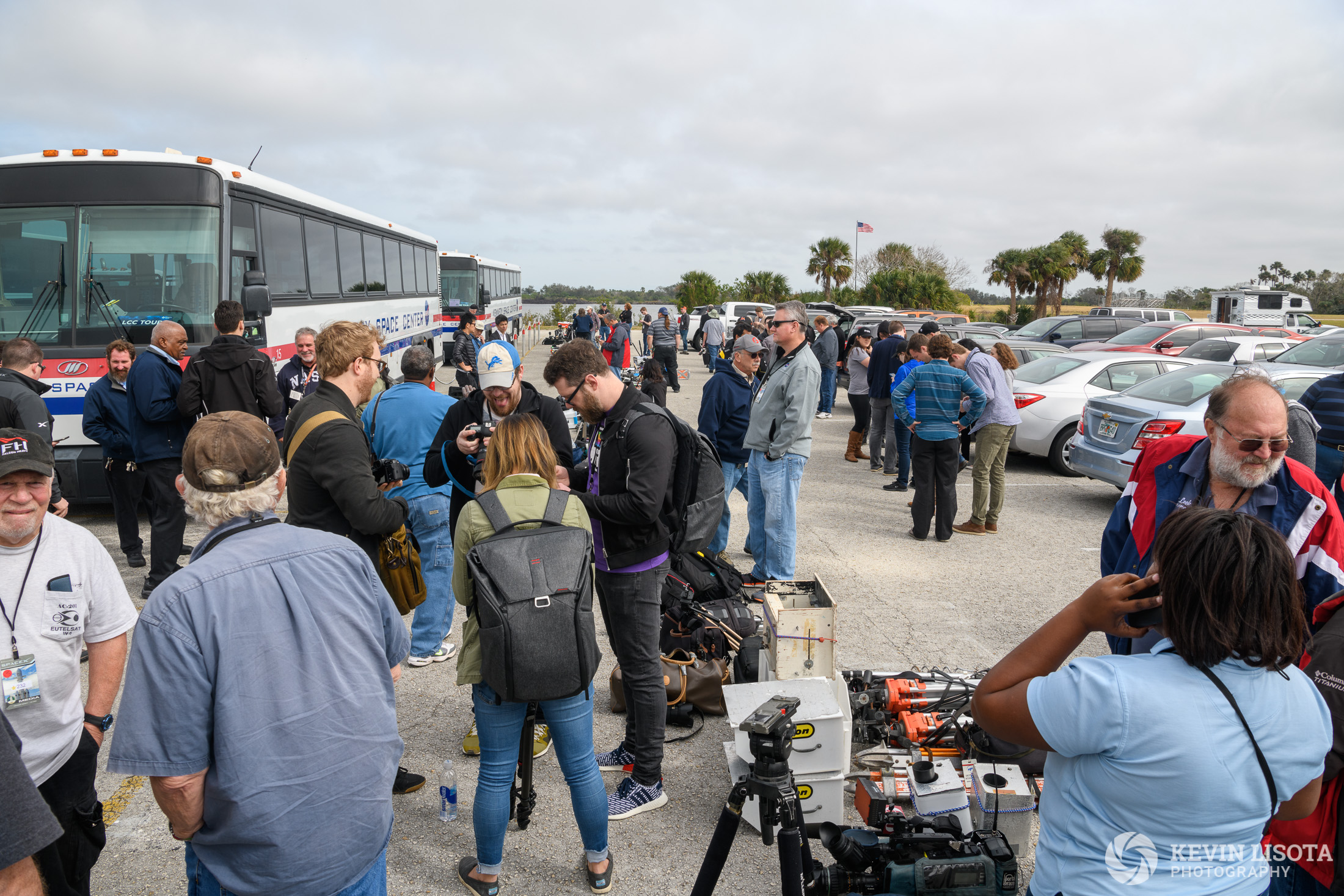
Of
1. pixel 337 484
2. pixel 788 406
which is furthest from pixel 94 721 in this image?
pixel 788 406

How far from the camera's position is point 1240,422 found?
272 centimetres

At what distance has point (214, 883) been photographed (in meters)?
1.91

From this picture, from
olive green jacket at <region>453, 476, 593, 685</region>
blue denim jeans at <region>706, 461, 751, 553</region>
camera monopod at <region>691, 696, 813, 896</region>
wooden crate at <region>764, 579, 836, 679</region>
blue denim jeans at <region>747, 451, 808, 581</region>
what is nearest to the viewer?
camera monopod at <region>691, 696, 813, 896</region>

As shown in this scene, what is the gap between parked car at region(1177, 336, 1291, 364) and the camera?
14383 millimetres

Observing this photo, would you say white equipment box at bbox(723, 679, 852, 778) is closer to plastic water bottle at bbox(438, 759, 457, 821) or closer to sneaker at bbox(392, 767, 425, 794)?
plastic water bottle at bbox(438, 759, 457, 821)

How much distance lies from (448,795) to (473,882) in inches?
21.7

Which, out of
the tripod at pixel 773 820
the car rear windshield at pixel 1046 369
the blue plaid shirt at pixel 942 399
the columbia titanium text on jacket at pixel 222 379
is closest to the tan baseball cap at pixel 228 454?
the tripod at pixel 773 820

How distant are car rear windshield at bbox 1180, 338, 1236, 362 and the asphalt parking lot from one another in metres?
6.78

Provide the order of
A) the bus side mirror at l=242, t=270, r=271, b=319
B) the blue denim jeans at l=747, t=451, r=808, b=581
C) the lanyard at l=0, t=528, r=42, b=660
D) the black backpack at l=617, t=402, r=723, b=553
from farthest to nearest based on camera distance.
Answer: the bus side mirror at l=242, t=270, r=271, b=319
the blue denim jeans at l=747, t=451, r=808, b=581
the black backpack at l=617, t=402, r=723, b=553
the lanyard at l=0, t=528, r=42, b=660

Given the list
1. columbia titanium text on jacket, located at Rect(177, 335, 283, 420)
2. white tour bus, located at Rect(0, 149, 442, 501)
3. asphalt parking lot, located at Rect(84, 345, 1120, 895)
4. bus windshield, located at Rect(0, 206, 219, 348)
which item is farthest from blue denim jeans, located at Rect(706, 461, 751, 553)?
bus windshield, located at Rect(0, 206, 219, 348)

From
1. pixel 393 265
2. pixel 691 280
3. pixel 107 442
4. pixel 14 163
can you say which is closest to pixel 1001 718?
Result: pixel 107 442

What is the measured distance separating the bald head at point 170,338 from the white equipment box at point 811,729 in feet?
17.2

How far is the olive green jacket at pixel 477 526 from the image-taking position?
2.80 m

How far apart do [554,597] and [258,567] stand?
3.50ft
